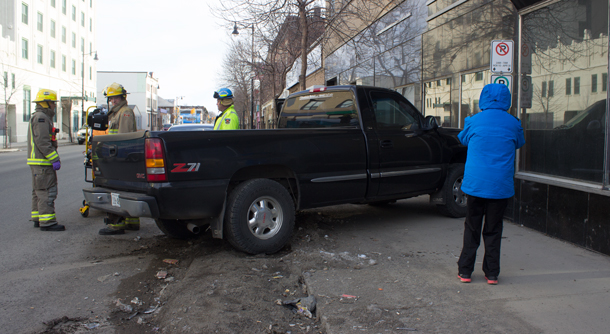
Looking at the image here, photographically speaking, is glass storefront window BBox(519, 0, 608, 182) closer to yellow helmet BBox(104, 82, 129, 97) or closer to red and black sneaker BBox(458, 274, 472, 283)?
red and black sneaker BBox(458, 274, 472, 283)

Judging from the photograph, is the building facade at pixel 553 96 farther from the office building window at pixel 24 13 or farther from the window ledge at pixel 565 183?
the office building window at pixel 24 13

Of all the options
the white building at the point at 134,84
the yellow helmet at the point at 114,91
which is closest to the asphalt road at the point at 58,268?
the yellow helmet at the point at 114,91

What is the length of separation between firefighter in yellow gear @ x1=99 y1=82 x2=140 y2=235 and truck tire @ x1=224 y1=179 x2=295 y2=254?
2224 millimetres

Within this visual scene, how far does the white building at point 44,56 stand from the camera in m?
32.0

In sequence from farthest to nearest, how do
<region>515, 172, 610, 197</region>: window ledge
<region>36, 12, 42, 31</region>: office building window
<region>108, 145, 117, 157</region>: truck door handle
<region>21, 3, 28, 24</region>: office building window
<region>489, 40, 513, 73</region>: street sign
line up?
<region>36, 12, 42, 31</region>: office building window
<region>21, 3, 28, 24</region>: office building window
<region>489, 40, 513, 73</region>: street sign
<region>515, 172, 610, 197</region>: window ledge
<region>108, 145, 117, 157</region>: truck door handle

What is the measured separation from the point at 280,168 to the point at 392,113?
2004 mm

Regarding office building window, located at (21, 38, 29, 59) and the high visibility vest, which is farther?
office building window, located at (21, 38, 29, 59)

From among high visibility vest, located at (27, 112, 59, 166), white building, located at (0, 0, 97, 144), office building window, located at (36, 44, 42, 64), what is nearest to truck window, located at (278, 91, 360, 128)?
high visibility vest, located at (27, 112, 59, 166)

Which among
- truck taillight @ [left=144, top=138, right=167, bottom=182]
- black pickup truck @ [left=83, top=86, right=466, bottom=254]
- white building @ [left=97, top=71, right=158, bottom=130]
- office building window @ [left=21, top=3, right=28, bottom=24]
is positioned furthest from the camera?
white building @ [left=97, top=71, right=158, bottom=130]

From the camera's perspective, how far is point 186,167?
14.6 ft

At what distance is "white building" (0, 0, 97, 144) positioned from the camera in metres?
32.0

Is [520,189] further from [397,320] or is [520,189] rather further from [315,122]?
[397,320]

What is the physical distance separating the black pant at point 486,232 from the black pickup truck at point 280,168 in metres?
1.76

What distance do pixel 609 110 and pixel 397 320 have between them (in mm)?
3821
